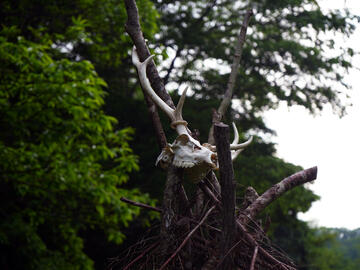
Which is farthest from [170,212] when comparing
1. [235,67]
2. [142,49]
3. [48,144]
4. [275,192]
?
[48,144]

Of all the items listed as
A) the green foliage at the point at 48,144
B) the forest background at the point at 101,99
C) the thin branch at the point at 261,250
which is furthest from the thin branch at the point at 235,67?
the green foliage at the point at 48,144

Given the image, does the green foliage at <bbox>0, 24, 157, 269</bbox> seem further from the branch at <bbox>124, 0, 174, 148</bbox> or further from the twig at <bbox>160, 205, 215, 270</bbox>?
the twig at <bbox>160, 205, 215, 270</bbox>

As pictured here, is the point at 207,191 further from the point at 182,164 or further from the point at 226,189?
the point at 226,189

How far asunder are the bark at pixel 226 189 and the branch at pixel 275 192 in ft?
0.99

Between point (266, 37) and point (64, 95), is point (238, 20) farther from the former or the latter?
point (64, 95)

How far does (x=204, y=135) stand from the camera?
758 centimetres

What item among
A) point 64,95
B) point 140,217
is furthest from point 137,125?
point 64,95

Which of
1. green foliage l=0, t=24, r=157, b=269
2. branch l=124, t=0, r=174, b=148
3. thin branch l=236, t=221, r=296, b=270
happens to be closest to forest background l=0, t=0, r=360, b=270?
green foliage l=0, t=24, r=157, b=269

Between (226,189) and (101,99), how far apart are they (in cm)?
428

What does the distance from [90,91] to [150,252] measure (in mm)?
3795

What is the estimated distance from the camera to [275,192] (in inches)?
80.0

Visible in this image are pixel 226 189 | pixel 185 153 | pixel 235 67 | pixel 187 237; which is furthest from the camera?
pixel 235 67

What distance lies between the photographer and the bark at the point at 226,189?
1.54 m

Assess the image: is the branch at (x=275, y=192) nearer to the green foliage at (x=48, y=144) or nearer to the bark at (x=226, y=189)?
the bark at (x=226, y=189)
